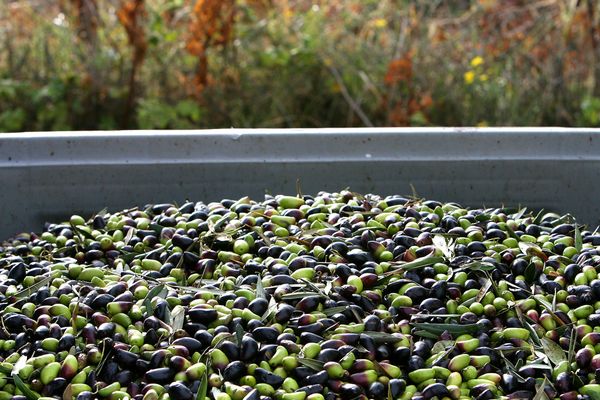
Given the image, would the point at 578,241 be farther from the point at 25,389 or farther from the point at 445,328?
the point at 25,389

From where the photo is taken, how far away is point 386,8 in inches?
184

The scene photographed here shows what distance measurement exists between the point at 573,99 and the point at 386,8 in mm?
1241

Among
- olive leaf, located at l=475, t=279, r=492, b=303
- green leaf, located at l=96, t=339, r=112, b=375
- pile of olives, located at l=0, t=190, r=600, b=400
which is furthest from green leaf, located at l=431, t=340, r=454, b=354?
green leaf, located at l=96, t=339, r=112, b=375

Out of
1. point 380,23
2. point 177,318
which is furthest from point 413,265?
Answer: point 380,23

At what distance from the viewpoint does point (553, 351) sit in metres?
1.35

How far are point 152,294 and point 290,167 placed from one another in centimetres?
64

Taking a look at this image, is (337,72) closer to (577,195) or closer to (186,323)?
(577,195)

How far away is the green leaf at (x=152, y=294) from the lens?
1.41 meters

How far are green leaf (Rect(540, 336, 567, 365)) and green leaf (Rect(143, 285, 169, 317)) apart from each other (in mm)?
649

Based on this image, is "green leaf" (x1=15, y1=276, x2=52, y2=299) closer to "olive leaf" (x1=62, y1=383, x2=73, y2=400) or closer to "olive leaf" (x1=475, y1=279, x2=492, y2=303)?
"olive leaf" (x1=62, y1=383, x2=73, y2=400)

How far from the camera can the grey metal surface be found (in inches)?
77.0

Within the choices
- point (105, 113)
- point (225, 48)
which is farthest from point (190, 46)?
point (105, 113)

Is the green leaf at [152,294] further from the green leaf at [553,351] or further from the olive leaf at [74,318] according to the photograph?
the green leaf at [553,351]

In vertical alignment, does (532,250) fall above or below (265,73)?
above
